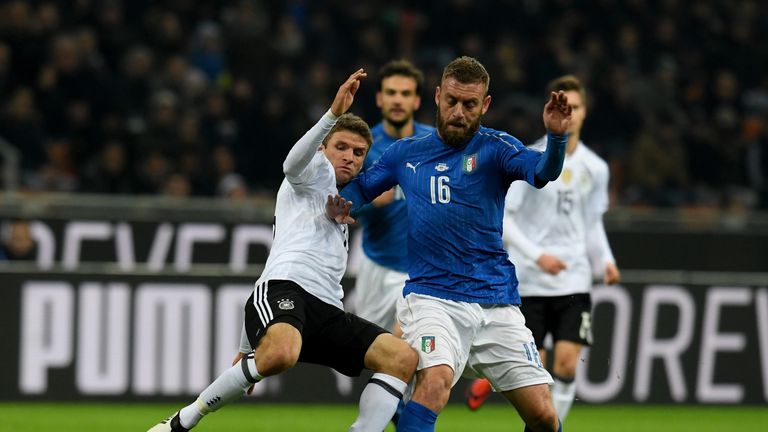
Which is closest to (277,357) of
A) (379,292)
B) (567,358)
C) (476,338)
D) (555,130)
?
(476,338)

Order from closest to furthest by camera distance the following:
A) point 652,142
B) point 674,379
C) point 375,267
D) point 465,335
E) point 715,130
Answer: point 465,335 < point 375,267 < point 674,379 < point 652,142 < point 715,130

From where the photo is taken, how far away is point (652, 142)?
53.6ft

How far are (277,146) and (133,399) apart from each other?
4.65 metres

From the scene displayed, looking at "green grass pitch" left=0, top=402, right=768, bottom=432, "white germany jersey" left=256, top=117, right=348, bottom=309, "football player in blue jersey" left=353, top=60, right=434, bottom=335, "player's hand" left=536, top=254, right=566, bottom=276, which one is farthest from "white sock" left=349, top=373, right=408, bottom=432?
"green grass pitch" left=0, top=402, right=768, bottom=432

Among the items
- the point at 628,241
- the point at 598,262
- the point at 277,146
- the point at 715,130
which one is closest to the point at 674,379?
the point at 628,241

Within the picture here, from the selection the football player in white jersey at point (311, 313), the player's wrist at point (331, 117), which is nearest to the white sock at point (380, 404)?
the football player in white jersey at point (311, 313)

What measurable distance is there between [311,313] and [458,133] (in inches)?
45.9

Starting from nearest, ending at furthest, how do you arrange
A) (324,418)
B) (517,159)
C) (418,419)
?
1. (418,419)
2. (517,159)
3. (324,418)

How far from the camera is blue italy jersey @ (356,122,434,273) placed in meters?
8.62

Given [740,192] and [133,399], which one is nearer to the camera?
[133,399]

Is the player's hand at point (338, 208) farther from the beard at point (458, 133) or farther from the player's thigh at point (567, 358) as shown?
the player's thigh at point (567, 358)

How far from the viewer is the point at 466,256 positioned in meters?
6.50

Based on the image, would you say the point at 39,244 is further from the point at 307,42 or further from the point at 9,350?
the point at 307,42

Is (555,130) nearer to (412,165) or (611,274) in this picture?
(412,165)
